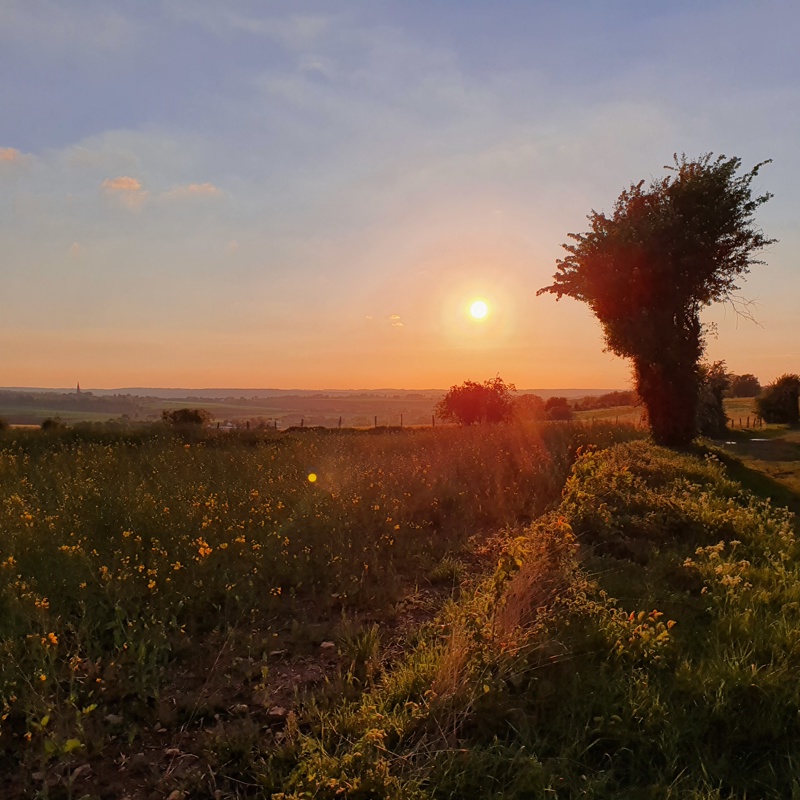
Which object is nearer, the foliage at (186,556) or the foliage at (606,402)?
the foliage at (186,556)

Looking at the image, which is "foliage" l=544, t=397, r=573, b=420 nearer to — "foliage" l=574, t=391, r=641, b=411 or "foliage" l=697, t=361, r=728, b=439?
"foliage" l=574, t=391, r=641, b=411

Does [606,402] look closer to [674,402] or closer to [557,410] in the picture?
[557,410]

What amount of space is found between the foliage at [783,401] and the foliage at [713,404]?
526 cm

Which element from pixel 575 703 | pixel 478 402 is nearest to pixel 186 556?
pixel 575 703

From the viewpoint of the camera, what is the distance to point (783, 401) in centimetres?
3394

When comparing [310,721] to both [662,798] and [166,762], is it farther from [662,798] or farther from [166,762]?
[662,798]

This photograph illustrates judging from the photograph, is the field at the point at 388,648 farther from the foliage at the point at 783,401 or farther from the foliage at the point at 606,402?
the foliage at the point at 606,402

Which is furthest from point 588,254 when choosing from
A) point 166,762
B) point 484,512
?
point 166,762

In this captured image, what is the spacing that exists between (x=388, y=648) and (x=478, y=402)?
29.8 meters

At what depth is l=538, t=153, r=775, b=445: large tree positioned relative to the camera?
16938 mm

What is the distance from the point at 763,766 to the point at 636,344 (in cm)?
1549

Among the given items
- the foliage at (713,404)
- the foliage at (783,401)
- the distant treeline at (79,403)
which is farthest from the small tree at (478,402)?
the distant treeline at (79,403)

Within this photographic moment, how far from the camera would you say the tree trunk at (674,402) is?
1767 cm

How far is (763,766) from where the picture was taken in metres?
3.46
